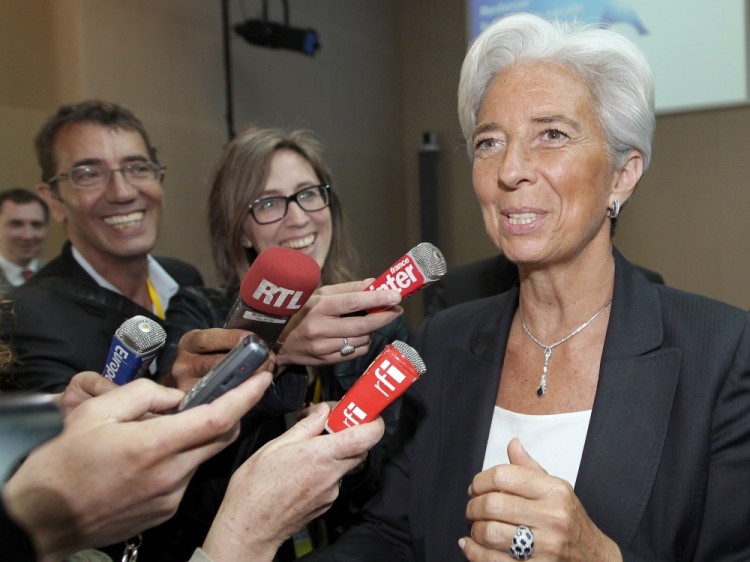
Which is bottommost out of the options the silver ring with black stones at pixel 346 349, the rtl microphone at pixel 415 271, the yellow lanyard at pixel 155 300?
the yellow lanyard at pixel 155 300

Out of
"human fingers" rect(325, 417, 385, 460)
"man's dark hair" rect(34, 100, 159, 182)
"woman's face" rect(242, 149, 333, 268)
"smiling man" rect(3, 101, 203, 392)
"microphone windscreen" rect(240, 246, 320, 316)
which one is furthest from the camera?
"man's dark hair" rect(34, 100, 159, 182)

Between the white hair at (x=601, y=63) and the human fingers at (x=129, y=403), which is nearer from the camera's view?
the human fingers at (x=129, y=403)

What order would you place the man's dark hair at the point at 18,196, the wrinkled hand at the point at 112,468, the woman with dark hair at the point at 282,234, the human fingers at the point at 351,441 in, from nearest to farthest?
1. the wrinkled hand at the point at 112,468
2. the human fingers at the point at 351,441
3. the woman with dark hair at the point at 282,234
4. the man's dark hair at the point at 18,196

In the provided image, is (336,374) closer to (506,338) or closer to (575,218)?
(506,338)

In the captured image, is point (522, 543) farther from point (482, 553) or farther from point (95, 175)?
point (95, 175)

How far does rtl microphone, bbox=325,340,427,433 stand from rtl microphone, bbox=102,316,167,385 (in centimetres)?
36

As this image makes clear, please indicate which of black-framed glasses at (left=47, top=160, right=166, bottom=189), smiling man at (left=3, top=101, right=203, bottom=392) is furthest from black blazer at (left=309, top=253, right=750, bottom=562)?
black-framed glasses at (left=47, top=160, right=166, bottom=189)

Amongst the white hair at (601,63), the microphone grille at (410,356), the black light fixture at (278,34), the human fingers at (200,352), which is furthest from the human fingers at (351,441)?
the black light fixture at (278,34)

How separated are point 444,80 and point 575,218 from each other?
3.69 metres

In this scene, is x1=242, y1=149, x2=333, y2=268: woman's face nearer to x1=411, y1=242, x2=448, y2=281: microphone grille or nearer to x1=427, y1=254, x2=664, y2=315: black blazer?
x1=427, y1=254, x2=664, y2=315: black blazer

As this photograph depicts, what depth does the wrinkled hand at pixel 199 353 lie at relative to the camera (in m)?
1.41

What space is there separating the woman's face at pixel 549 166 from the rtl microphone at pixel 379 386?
49cm

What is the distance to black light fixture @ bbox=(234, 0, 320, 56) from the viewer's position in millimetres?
4137

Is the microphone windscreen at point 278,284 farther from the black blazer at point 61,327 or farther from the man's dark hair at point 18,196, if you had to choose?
the man's dark hair at point 18,196
